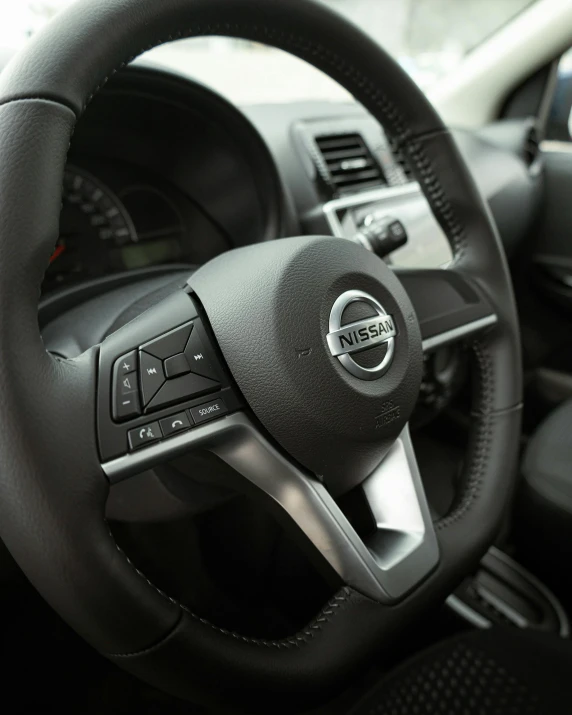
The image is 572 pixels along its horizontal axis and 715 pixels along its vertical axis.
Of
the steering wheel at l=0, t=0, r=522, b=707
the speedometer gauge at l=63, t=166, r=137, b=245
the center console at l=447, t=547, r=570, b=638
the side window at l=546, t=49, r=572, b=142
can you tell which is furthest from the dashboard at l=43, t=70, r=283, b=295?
the side window at l=546, t=49, r=572, b=142

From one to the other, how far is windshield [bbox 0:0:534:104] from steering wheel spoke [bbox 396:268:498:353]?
0.25 meters

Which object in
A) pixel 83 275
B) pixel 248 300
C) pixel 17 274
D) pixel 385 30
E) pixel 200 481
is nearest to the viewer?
pixel 17 274

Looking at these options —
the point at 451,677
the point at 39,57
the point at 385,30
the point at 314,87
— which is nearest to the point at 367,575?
the point at 451,677

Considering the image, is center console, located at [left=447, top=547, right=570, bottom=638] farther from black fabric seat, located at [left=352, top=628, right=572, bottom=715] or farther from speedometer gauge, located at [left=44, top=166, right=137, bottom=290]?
speedometer gauge, located at [left=44, top=166, right=137, bottom=290]

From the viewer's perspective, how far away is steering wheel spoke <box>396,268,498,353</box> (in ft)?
2.48

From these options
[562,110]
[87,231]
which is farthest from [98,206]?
[562,110]

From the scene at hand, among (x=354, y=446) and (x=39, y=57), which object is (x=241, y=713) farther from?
(x=39, y=57)

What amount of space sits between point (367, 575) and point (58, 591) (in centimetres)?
27

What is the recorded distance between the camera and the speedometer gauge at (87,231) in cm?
91

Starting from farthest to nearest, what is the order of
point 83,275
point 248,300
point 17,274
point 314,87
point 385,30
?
point 385,30 < point 314,87 < point 83,275 < point 248,300 < point 17,274

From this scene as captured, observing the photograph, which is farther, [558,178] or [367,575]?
[558,178]

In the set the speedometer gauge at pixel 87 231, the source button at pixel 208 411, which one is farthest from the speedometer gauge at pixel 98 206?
the source button at pixel 208 411

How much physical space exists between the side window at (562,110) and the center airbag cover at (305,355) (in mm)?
1428

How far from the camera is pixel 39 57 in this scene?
19.5 inches
